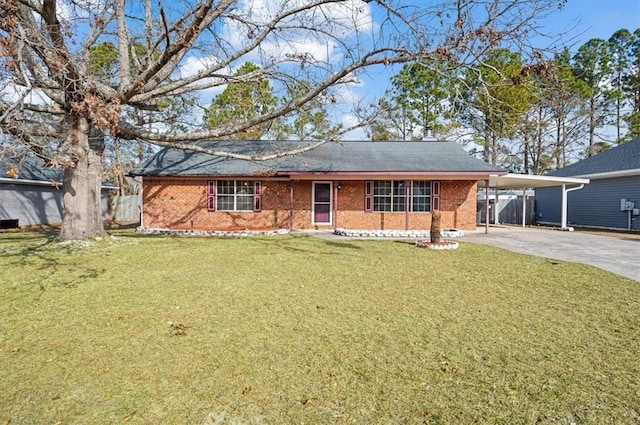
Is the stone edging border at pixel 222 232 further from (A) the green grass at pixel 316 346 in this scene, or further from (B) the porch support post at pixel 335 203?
(A) the green grass at pixel 316 346

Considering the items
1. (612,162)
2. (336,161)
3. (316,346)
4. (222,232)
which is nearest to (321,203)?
(336,161)

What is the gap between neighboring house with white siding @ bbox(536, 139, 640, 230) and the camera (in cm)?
1688

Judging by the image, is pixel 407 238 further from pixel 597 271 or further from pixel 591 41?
pixel 591 41

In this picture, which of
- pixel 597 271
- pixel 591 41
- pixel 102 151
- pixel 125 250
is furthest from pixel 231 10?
pixel 591 41

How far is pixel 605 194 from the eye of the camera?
18.5 m

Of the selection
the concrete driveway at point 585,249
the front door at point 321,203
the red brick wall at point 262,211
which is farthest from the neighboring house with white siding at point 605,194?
the front door at point 321,203

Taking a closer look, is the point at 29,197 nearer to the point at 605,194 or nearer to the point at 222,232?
the point at 222,232

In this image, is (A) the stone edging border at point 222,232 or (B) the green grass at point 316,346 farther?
(A) the stone edging border at point 222,232

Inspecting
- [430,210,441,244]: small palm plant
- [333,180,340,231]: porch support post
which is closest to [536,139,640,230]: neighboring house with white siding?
[430,210,441,244]: small palm plant

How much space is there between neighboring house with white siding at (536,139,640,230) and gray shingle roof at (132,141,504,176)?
7.52 m

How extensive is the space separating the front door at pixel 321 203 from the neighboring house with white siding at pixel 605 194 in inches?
516

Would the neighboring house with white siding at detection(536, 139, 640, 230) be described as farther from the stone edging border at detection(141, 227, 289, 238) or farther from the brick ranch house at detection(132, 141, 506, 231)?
the stone edging border at detection(141, 227, 289, 238)

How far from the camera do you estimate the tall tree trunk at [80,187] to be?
31.2ft

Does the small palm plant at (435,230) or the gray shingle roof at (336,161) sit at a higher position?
the gray shingle roof at (336,161)
